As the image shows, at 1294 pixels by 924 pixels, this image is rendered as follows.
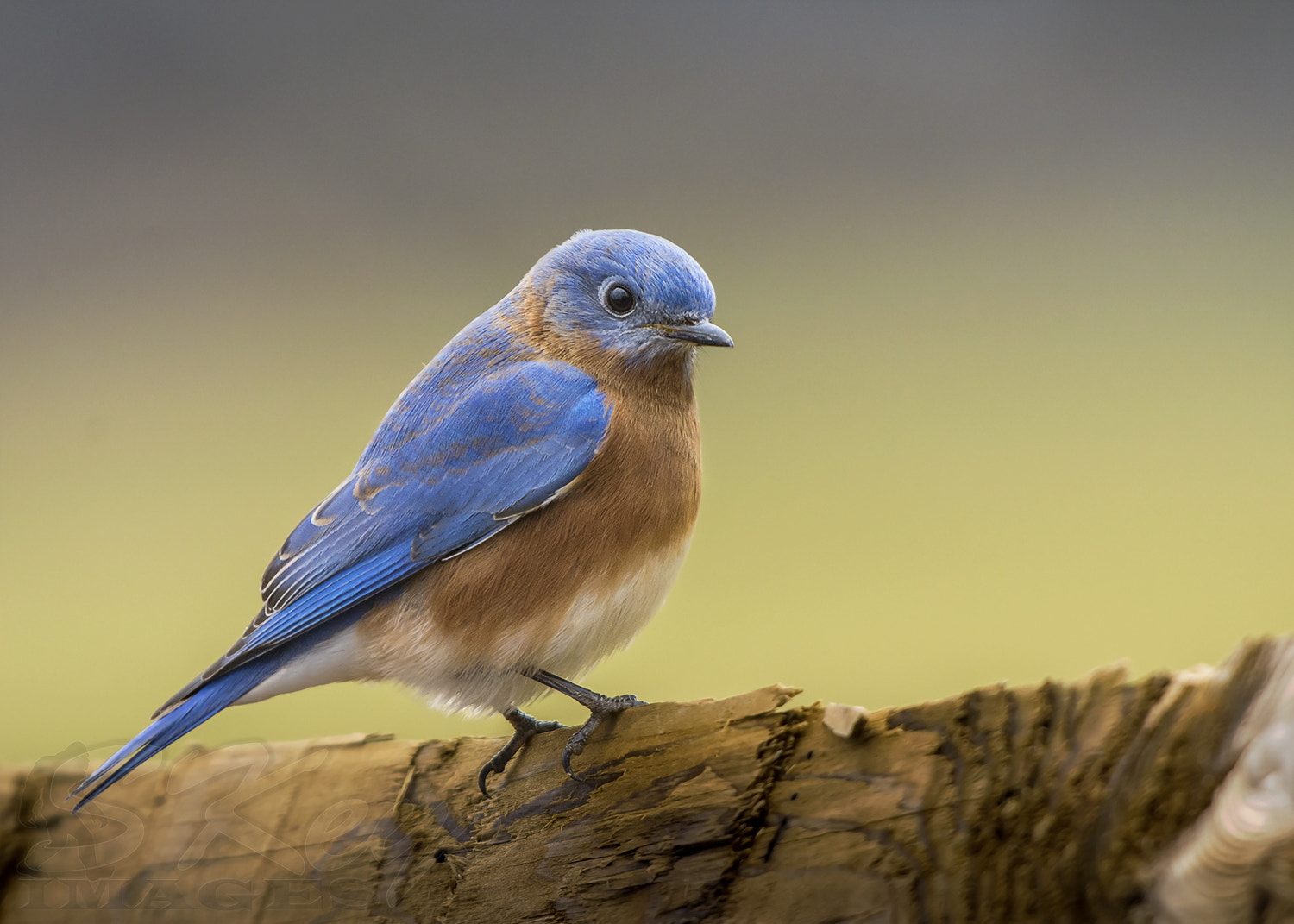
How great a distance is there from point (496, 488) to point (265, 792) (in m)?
0.67

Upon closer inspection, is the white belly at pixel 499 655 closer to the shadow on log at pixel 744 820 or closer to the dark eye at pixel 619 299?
the shadow on log at pixel 744 820

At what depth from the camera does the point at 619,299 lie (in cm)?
215

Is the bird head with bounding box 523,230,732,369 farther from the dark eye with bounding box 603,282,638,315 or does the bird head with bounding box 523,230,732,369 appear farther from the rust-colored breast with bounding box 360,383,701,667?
the rust-colored breast with bounding box 360,383,701,667

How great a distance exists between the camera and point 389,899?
1730 millimetres

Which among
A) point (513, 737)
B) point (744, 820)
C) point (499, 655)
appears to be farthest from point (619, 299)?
point (744, 820)

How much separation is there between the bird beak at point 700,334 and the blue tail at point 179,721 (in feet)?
3.15

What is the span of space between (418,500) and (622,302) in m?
0.57

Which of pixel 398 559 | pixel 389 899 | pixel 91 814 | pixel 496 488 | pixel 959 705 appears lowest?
pixel 389 899

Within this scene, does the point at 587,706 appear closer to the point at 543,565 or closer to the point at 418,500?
the point at 543,565

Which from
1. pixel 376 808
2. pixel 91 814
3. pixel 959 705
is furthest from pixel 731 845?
pixel 91 814

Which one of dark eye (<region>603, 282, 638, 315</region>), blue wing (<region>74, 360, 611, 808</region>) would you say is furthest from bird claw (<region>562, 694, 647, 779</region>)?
dark eye (<region>603, 282, 638, 315</region>)

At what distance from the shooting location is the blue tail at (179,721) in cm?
167

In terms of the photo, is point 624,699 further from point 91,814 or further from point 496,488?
point 91,814

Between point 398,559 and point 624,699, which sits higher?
point 398,559
